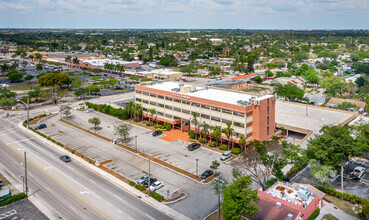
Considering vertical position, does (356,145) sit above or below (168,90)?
below

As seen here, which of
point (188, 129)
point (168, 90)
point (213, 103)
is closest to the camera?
point (213, 103)

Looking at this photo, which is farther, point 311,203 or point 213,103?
point 213,103

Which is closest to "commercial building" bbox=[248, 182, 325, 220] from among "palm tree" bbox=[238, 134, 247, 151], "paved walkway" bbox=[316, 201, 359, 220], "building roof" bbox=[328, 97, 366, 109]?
"paved walkway" bbox=[316, 201, 359, 220]

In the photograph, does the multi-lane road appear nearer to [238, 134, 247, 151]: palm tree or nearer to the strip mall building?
[238, 134, 247, 151]: palm tree

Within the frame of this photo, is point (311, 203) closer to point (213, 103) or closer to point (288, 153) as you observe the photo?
point (288, 153)

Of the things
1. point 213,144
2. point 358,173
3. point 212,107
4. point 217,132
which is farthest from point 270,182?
point 212,107

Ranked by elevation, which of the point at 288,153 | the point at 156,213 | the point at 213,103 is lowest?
the point at 156,213

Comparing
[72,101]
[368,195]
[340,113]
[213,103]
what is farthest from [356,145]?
[72,101]
